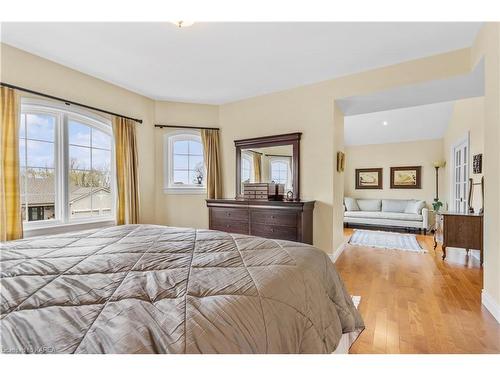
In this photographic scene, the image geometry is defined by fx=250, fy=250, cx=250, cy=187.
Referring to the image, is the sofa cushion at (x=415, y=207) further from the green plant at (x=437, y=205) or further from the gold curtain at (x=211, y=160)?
the gold curtain at (x=211, y=160)

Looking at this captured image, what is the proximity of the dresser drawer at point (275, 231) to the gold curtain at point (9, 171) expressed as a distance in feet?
8.52

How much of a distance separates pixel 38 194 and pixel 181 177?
6.27 feet

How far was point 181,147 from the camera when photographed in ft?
14.0

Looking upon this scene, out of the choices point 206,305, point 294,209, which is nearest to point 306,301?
point 206,305

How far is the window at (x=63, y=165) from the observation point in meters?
2.71

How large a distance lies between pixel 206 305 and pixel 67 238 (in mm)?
1424

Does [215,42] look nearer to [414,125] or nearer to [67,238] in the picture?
[67,238]

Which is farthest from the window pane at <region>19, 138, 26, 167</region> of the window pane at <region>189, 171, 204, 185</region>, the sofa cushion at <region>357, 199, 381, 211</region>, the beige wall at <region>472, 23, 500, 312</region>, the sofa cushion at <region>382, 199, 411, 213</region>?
the sofa cushion at <region>382, 199, 411, 213</region>

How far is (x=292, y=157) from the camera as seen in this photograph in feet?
12.3

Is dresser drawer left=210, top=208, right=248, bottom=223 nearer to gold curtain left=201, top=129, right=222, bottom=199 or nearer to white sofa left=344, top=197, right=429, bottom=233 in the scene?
gold curtain left=201, top=129, right=222, bottom=199

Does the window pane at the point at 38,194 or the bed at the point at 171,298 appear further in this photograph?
the window pane at the point at 38,194

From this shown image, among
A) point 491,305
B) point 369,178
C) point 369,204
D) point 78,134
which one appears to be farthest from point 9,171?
point 369,178

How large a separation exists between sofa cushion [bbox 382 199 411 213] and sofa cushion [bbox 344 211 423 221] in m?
0.35

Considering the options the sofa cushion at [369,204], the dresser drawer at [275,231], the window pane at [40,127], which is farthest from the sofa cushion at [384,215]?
the window pane at [40,127]
